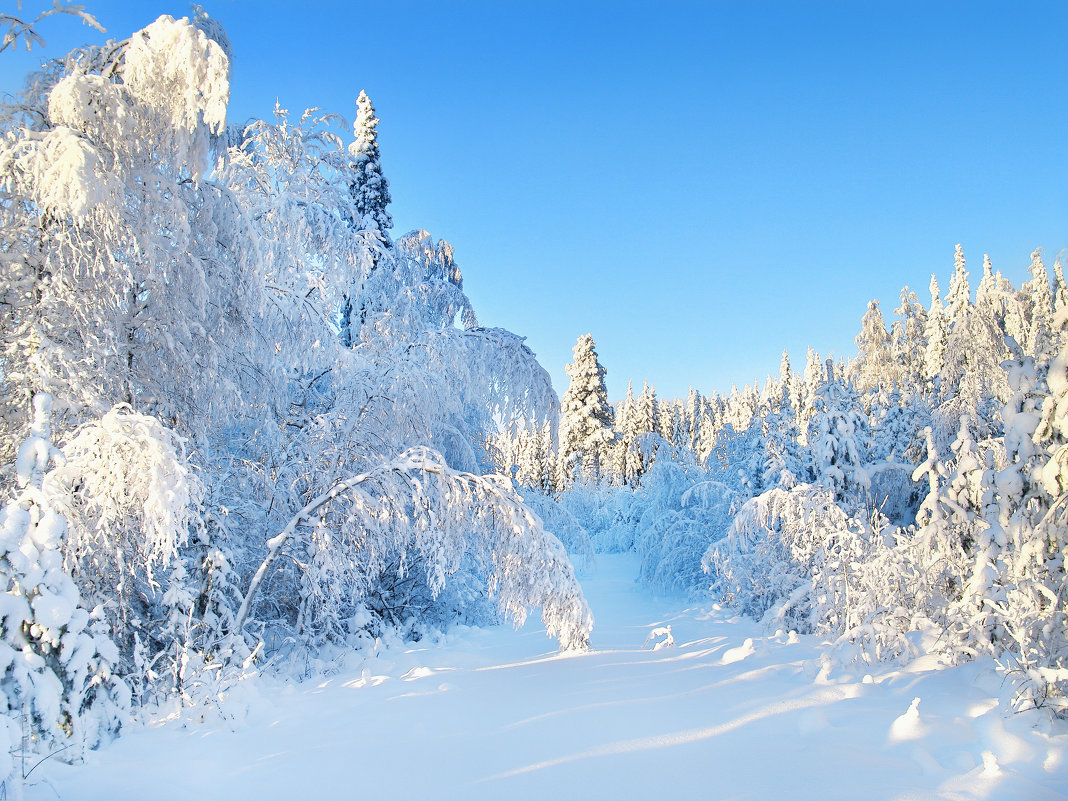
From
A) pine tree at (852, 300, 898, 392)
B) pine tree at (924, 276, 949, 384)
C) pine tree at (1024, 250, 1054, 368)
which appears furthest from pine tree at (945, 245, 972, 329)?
pine tree at (1024, 250, 1054, 368)

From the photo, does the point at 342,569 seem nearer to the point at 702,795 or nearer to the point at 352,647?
the point at 352,647

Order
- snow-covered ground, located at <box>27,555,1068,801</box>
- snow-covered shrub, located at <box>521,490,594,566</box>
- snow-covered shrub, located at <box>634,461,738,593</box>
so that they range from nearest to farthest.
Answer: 1. snow-covered ground, located at <box>27,555,1068,801</box>
2. snow-covered shrub, located at <box>521,490,594,566</box>
3. snow-covered shrub, located at <box>634,461,738,593</box>

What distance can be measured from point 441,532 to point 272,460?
2.26m

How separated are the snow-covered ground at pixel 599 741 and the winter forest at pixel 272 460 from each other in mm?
324

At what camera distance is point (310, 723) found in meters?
3.96

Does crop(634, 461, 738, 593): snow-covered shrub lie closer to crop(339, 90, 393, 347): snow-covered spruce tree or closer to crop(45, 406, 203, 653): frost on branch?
crop(339, 90, 393, 347): snow-covered spruce tree

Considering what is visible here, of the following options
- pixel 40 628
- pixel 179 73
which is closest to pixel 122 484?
pixel 40 628

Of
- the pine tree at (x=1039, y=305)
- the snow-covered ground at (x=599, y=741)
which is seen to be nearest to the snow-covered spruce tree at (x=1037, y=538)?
the snow-covered ground at (x=599, y=741)

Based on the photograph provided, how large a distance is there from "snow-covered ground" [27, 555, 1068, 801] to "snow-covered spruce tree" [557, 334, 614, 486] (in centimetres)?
2393

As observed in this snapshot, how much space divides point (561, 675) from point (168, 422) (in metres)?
3.96

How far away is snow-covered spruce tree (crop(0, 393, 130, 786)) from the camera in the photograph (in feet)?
9.01

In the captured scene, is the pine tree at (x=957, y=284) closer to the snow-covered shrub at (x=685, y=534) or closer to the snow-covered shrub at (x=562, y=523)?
the snow-covered shrub at (x=685, y=534)

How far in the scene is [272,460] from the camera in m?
6.05

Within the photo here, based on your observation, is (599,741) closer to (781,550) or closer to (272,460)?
(272,460)
